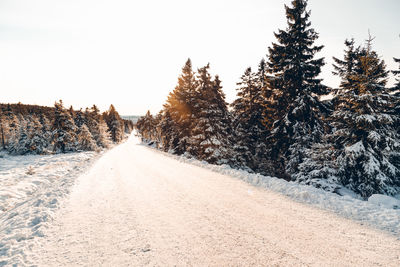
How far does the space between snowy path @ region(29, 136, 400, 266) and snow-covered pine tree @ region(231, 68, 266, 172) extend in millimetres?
14963

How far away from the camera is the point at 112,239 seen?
15.1ft

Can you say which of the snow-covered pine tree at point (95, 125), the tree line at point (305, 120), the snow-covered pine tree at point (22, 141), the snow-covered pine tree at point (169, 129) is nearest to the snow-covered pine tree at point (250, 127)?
the tree line at point (305, 120)

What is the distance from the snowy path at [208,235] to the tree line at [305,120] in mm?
7697

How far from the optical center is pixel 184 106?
24.2m

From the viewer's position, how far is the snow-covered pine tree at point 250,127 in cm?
2181

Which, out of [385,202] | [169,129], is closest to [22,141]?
[169,129]

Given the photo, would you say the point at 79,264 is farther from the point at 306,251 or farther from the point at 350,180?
the point at 350,180

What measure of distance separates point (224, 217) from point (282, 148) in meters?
13.1

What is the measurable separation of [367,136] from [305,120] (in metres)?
4.31

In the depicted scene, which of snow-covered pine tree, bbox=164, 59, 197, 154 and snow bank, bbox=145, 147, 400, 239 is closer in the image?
snow bank, bbox=145, 147, 400, 239

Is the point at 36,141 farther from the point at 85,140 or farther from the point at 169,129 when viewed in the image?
the point at 169,129

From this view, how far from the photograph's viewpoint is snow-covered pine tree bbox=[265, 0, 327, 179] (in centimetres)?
1495

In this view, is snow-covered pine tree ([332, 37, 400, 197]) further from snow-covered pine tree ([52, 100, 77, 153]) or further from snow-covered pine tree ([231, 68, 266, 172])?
snow-covered pine tree ([52, 100, 77, 153])

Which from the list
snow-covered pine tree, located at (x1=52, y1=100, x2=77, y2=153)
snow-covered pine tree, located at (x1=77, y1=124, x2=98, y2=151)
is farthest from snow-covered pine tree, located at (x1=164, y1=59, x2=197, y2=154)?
snow-covered pine tree, located at (x1=52, y1=100, x2=77, y2=153)
